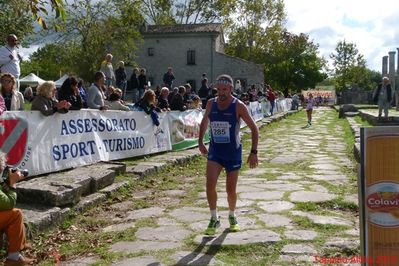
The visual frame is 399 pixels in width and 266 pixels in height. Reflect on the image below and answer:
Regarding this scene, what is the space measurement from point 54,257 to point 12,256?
476 millimetres

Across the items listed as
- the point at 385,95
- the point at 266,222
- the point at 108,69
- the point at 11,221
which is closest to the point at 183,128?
the point at 108,69

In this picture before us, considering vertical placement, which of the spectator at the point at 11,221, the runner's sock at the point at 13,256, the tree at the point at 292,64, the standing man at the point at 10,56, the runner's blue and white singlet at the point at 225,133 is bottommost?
the runner's sock at the point at 13,256

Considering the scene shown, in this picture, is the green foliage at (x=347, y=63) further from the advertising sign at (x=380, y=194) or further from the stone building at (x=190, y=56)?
the advertising sign at (x=380, y=194)

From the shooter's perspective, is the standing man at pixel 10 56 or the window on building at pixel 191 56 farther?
the window on building at pixel 191 56

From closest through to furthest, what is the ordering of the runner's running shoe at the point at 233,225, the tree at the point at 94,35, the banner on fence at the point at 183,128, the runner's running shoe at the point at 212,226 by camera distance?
the runner's running shoe at the point at 212,226
the runner's running shoe at the point at 233,225
the banner on fence at the point at 183,128
the tree at the point at 94,35

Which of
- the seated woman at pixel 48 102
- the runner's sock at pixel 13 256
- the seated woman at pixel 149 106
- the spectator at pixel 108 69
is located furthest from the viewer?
the spectator at pixel 108 69

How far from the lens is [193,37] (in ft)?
160

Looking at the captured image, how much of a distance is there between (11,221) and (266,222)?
2782 millimetres

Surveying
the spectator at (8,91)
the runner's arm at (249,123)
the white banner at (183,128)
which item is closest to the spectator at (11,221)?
the runner's arm at (249,123)

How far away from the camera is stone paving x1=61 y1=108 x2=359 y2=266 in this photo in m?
4.50

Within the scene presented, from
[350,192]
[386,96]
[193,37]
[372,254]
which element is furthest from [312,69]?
[372,254]

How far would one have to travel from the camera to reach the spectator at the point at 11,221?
4.14m

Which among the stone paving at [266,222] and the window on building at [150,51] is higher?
the window on building at [150,51]

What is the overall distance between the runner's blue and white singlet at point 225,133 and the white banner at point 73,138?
288 centimetres
